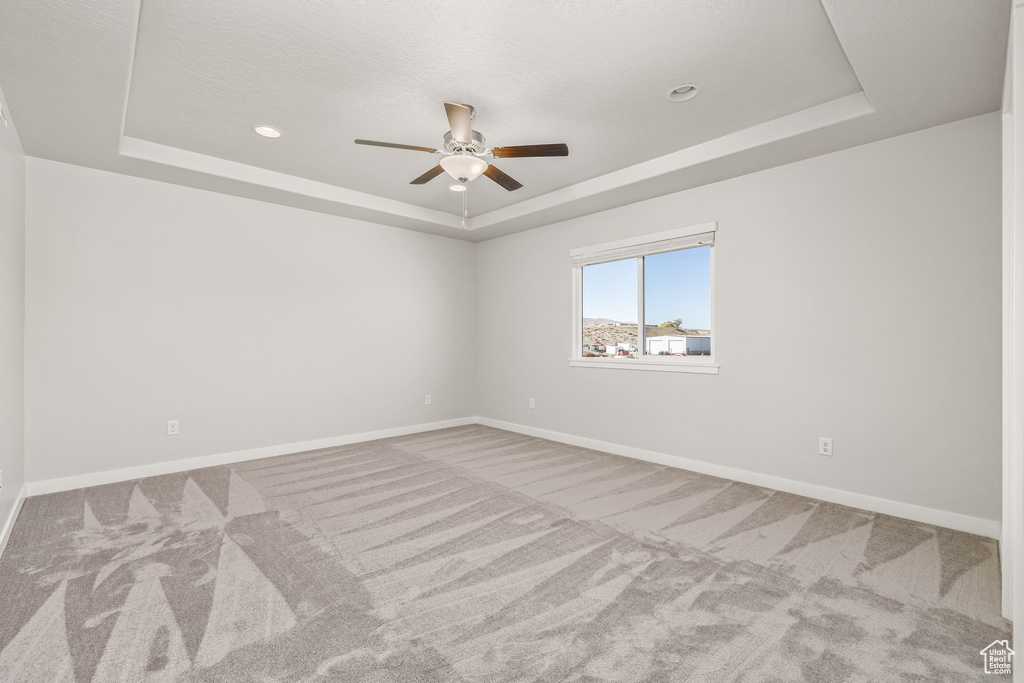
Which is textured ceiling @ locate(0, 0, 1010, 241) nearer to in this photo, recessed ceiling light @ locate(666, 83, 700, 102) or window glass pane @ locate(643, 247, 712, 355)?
recessed ceiling light @ locate(666, 83, 700, 102)

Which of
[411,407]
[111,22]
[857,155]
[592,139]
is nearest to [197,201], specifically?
[111,22]

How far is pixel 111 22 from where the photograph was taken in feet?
6.38

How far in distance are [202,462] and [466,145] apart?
139 inches

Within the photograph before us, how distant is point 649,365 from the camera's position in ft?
14.0

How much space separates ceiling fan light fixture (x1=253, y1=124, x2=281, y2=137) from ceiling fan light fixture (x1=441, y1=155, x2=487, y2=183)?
50.8 inches

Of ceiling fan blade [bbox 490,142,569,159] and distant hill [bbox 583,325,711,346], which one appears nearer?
ceiling fan blade [bbox 490,142,569,159]

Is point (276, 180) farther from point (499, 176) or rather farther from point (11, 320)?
point (499, 176)

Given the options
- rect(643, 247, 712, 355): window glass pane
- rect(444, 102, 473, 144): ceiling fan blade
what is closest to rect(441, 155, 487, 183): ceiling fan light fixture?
rect(444, 102, 473, 144): ceiling fan blade

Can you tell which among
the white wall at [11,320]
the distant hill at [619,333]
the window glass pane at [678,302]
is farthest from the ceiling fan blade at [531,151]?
the white wall at [11,320]

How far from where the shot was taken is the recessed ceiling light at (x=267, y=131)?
314 centimetres

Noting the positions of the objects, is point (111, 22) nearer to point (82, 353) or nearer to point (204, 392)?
point (82, 353)

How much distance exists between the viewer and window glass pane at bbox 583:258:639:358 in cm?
462

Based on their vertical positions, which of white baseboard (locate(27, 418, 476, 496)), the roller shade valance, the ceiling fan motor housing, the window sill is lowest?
white baseboard (locate(27, 418, 476, 496))

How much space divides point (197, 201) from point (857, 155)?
203 inches
